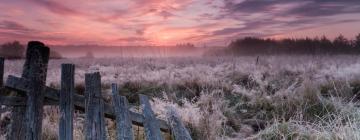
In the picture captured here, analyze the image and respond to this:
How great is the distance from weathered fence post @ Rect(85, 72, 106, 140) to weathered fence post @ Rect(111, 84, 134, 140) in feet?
0.37

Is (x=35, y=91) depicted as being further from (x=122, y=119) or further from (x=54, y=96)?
(x=122, y=119)

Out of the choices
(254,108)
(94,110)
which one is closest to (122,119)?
(94,110)

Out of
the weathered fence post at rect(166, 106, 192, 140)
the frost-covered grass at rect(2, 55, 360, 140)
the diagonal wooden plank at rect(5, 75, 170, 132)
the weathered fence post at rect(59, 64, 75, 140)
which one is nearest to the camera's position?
the diagonal wooden plank at rect(5, 75, 170, 132)

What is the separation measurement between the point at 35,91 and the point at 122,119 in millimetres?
682

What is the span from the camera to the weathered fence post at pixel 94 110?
132 inches

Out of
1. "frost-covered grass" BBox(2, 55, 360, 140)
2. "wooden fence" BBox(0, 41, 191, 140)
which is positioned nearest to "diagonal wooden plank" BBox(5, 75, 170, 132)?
"wooden fence" BBox(0, 41, 191, 140)

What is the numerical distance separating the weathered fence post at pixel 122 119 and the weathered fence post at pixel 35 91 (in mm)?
559

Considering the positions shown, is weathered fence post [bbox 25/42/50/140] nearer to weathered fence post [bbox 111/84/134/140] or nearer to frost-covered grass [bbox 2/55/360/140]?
weathered fence post [bbox 111/84/134/140]

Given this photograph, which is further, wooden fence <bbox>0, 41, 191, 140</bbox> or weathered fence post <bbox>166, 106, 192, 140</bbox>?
weathered fence post <bbox>166, 106, 192, 140</bbox>

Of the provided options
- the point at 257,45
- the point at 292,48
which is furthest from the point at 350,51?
the point at 257,45

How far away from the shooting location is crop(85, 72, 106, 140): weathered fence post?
336 centimetres

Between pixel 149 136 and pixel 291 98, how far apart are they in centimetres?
427

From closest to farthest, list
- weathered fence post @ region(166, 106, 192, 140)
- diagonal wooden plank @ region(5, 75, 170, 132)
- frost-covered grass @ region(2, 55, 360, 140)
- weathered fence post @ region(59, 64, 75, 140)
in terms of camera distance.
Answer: diagonal wooden plank @ region(5, 75, 170, 132), weathered fence post @ region(59, 64, 75, 140), weathered fence post @ region(166, 106, 192, 140), frost-covered grass @ region(2, 55, 360, 140)

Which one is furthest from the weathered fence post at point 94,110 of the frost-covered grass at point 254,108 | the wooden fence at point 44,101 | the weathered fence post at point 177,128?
the frost-covered grass at point 254,108
